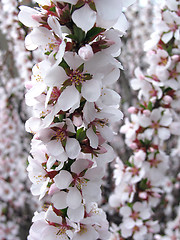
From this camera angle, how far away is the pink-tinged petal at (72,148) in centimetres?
93

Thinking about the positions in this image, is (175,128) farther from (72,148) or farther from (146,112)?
(72,148)

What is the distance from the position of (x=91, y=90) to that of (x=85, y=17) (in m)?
0.23

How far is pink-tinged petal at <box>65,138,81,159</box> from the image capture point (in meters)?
0.93

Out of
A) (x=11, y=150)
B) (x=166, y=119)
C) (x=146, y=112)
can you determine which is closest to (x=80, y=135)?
(x=146, y=112)

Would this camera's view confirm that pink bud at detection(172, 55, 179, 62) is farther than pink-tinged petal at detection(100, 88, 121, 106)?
Yes

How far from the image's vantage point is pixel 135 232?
6.13 feet

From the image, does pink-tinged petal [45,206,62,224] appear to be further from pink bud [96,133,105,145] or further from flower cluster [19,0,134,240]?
pink bud [96,133,105,145]

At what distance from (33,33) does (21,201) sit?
3215 mm

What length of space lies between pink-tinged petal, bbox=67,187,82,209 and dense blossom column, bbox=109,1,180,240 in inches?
36.5

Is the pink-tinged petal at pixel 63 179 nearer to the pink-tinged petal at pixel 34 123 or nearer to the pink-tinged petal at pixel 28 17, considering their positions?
the pink-tinged petal at pixel 34 123

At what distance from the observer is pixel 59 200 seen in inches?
38.7

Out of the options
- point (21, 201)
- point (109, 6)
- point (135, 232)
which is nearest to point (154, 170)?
point (135, 232)

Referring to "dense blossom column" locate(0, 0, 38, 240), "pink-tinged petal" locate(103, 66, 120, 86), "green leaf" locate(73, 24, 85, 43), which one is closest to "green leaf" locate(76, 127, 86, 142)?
"pink-tinged petal" locate(103, 66, 120, 86)

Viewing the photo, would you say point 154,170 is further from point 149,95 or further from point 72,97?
point 72,97
